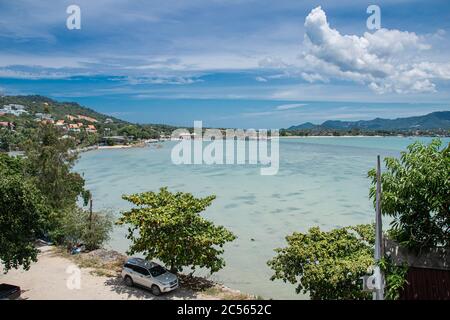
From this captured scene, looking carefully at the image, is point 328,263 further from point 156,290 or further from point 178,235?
point 156,290

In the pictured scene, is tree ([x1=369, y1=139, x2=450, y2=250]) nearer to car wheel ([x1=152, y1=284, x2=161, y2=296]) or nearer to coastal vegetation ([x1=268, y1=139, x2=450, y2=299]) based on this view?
coastal vegetation ([x1=268, y1=139, x2=450, y2=299])

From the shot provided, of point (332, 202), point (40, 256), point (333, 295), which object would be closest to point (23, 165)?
point (40, 256)

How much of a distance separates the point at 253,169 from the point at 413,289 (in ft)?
199

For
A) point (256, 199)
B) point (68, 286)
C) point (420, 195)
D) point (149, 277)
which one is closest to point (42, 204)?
point (68, 286)

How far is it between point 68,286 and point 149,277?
3471mm

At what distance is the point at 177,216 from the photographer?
46.4 ft

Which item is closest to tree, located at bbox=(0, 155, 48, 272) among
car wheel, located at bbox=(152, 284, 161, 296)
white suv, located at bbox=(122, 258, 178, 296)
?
white suv, located at bbox=(122, 258, 178, 296)

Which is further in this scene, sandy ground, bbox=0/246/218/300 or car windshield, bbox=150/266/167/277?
car windshield, bbox=150/266/167/277

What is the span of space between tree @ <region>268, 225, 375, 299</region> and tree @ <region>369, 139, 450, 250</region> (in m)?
1.57

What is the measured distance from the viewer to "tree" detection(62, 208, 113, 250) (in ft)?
66.1

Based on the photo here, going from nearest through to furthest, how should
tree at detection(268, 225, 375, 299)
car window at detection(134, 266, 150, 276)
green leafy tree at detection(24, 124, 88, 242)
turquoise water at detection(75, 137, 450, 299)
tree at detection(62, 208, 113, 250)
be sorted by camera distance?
tree at detection(268, 225, 375, 299), car window at detection(134, 266, 150, 276), tree at detection(62, 208, 113, 250), turquoise water at detection(75, 137, 450, 299), green leafy tree at detection(24, 124, 88, 242)

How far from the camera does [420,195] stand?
848 cm

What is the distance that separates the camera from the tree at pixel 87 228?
2014 cm
